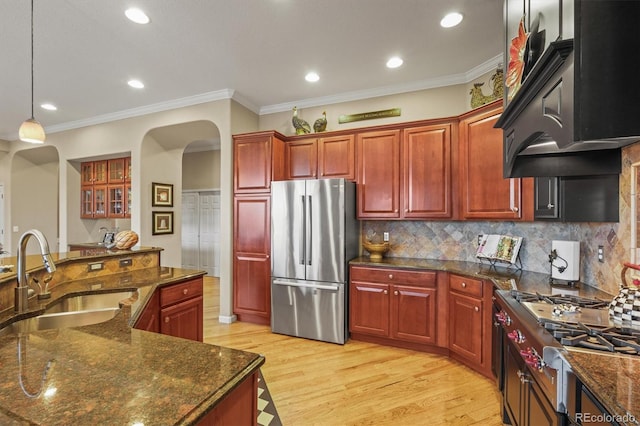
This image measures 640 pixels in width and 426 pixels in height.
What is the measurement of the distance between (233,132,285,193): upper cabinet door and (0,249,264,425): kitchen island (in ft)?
8.13

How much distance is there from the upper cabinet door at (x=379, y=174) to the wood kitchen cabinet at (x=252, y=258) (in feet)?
3.84

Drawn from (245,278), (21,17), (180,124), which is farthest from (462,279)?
(21,17)

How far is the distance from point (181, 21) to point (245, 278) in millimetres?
2730

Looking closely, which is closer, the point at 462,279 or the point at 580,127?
the point at 580,127

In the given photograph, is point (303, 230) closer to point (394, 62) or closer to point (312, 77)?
point (312, 77)

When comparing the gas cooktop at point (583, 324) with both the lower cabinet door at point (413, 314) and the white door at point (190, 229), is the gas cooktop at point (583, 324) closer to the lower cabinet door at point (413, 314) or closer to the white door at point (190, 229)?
the lower cabinet door at point (413, 314)

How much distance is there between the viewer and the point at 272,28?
252cm

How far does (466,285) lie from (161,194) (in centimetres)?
438

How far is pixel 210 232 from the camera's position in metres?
6.74

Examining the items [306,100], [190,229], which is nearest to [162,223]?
[190,229]

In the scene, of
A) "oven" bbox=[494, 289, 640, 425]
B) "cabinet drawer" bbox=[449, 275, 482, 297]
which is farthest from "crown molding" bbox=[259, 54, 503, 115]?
"oven" bbox=[494, 289, 640, 425]

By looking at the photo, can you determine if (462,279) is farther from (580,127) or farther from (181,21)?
(181,21)

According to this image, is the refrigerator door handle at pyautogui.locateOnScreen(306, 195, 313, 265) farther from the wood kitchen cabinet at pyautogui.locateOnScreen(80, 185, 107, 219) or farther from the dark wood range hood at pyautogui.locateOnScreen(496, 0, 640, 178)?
the wood kitchen cabinet at pyautogui.locateOnScreen(80, 185, 107, 219)

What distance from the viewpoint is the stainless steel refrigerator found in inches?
125
